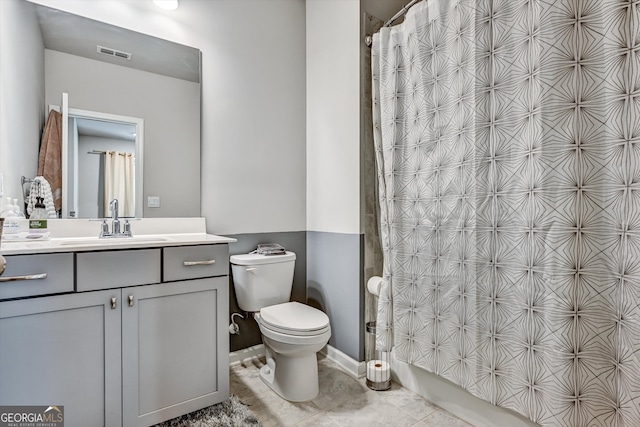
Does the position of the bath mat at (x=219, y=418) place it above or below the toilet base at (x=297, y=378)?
below

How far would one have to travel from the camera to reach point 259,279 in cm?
203

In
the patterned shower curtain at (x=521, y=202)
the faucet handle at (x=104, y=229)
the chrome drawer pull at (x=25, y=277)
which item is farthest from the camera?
the faucet handle at (x=104, y=229)

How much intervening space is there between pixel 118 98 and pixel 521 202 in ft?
6.94

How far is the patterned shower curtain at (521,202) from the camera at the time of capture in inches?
41.7

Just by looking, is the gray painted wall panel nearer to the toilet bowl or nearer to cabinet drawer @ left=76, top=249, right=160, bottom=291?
the toilet bowl

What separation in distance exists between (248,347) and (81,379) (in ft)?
3.60

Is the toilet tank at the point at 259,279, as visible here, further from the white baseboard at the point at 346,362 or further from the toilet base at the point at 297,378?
the white baseboard at the point at 346,362

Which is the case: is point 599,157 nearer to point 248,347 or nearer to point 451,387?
point 451,387

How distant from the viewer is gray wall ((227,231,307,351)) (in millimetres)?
2193

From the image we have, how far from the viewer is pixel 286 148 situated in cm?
241

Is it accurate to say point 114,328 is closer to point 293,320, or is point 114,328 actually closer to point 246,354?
point 293,320

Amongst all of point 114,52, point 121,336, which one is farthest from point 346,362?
point 114,52

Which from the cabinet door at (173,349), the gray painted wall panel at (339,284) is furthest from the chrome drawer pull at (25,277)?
the gray painted wall panel at (339,284)

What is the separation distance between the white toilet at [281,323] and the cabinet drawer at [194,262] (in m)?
0.36
